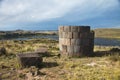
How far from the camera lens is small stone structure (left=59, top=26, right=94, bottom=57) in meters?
19.7

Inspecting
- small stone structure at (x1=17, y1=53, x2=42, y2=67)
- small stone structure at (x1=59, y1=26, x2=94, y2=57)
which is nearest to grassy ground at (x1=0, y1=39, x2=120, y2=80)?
small stone structure at (x1=17, y1=53, x2=42, y2=67)

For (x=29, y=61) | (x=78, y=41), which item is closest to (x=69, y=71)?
(x=29, y=61)

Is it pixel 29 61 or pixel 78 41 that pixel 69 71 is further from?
pixel 78 41

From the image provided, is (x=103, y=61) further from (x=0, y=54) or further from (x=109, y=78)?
(x=0, y=54)

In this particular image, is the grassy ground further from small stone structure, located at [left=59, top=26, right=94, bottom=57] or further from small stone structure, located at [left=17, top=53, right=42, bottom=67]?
Answer: small stone structure, located at [left=59, top=26, right=94, bottom=57]

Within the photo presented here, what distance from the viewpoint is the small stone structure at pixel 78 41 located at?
19.7 m

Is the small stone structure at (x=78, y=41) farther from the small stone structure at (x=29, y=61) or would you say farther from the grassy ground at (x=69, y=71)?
the small stone structure at (x=29, y=61)

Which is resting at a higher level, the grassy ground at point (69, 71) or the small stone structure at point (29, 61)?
the small stone structure at point (29, 61)

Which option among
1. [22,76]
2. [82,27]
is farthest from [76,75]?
[82,27]

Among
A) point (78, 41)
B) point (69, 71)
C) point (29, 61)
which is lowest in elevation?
point (69, 71)

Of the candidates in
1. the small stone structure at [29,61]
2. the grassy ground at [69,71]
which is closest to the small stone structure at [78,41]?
the grassy ground at [69,71]

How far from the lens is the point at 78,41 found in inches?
777

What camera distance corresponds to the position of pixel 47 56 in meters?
20.7

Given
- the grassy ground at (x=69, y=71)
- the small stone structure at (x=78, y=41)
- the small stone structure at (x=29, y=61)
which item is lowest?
the grassy ground at (x=69, y=71)
